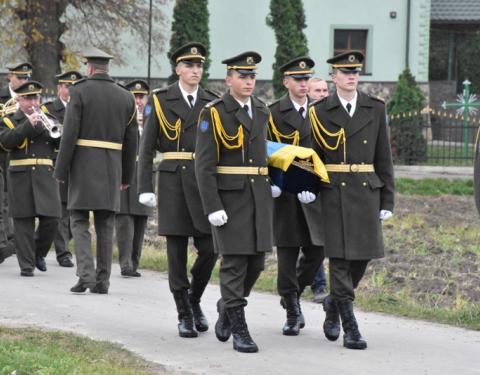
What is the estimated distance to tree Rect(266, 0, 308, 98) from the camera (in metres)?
35.6

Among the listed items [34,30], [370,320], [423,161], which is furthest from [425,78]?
[370,320]

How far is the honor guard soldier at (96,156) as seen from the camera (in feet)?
37.6

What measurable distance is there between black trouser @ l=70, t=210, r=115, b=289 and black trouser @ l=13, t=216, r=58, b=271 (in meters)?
1.57

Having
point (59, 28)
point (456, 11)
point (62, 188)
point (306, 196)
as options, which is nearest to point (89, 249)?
point (62, 188)

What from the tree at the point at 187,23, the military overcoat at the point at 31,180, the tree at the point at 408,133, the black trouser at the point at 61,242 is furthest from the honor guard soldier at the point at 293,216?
the tree at the point at 187,23

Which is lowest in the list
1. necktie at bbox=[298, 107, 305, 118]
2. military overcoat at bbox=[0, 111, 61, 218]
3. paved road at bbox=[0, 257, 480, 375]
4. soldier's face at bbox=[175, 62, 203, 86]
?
paved road at bbox=[0, 257, 480, 375]

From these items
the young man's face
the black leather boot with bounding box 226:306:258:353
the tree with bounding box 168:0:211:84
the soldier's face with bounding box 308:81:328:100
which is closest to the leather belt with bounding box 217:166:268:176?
the black leather boot with bounding box 226:306:258:353

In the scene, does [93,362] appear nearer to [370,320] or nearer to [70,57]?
[370,320]

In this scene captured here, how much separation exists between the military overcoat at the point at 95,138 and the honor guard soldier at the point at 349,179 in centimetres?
263

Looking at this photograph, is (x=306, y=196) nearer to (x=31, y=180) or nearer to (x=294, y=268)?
(x=294, y=268)

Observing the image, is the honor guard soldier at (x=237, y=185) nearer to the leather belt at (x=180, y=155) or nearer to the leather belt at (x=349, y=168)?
the leather belt at (x=349, y=168)

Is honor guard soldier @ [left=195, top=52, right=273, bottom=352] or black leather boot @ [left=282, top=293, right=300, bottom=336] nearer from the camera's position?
honor guard soldier @ [left=195, top=52, right=273, bottom=352]

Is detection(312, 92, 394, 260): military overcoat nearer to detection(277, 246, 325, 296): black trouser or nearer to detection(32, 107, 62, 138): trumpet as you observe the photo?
detection(277, 246, 325, 296): black trouser

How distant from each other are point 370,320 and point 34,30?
2188 centimetres
